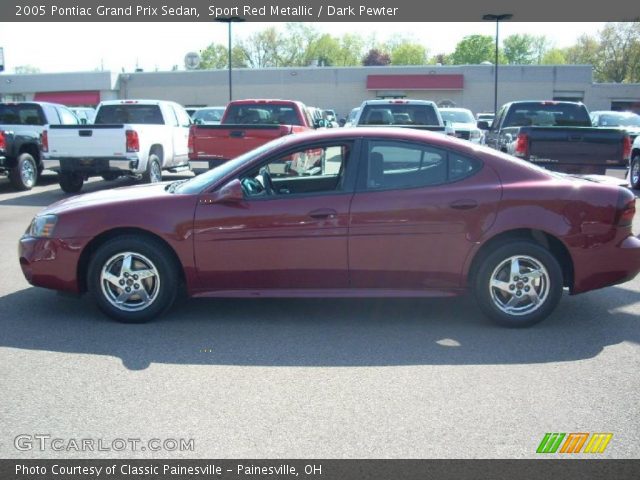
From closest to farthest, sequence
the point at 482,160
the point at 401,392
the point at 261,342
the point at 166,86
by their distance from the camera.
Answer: the point at 401,392 → the point at 261,342 → the point at 482,160 → the point at 166,86

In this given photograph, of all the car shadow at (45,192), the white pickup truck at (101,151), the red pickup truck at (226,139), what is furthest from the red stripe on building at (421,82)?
the red pickup truck at (226,139)

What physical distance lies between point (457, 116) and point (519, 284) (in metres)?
19.2

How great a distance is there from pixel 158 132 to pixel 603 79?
67311 mm

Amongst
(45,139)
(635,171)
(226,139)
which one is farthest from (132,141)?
(635,171)

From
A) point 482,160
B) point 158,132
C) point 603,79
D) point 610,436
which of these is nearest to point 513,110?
point 158,132

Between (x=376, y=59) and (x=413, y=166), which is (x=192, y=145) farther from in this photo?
(x=376, y=59)

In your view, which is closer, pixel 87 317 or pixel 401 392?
pixel 401 392

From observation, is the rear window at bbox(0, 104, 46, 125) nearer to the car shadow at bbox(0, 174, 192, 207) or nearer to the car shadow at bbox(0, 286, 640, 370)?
the car shadow at bbox(0, 174, 192, 207)

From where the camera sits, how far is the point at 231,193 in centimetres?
563

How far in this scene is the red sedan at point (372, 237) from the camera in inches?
222

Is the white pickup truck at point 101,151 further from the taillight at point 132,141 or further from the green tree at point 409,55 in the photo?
the green tree at point 409,55

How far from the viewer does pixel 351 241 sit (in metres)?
5.64

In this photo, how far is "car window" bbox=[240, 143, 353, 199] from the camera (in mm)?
5891

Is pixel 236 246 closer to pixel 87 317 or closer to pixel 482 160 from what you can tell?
pixel 87 317
